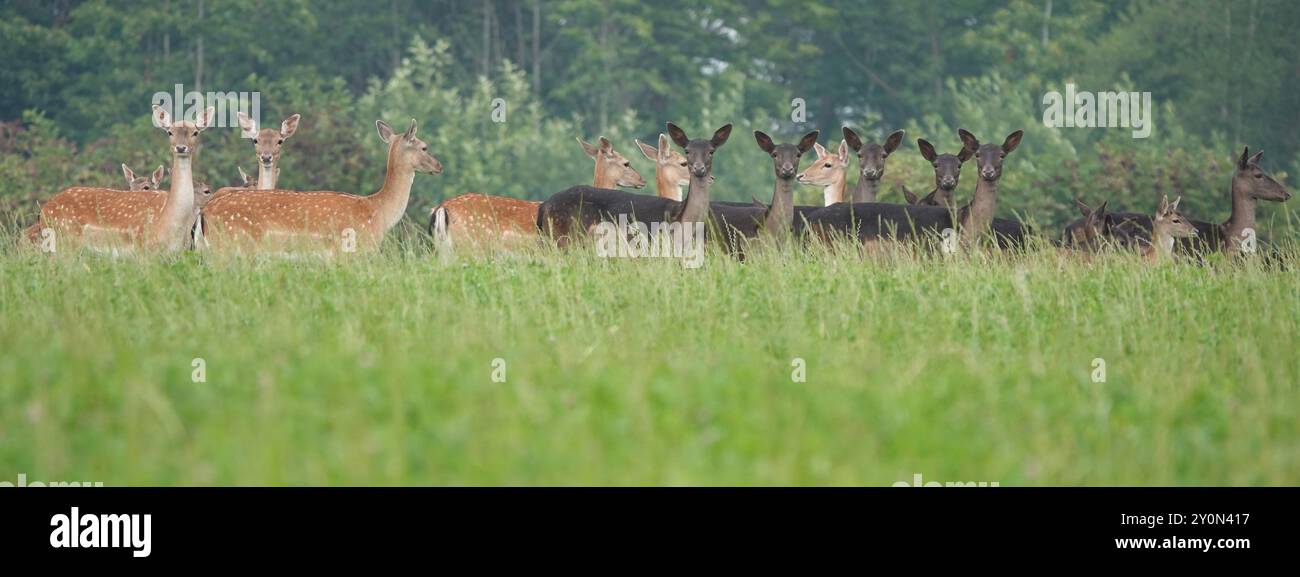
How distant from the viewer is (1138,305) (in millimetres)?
11828

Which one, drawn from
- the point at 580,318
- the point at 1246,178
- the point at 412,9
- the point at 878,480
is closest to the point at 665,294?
the point at 580,318

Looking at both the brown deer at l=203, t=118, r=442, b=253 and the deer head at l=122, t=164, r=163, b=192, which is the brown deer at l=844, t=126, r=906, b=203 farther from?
the deer head at l=122, t=164, r=163, b=192

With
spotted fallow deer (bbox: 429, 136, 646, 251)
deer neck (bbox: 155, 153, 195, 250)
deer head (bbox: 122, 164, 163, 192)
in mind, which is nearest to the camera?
deer neck (bbox: 155, 153, 195, 250)

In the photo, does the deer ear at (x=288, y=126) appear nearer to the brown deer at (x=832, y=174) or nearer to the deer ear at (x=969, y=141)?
the brown deer at (x=832, y=174)

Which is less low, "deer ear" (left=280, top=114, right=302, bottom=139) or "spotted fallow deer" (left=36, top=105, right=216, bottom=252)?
"deer ear" (left=280, top=114, right=302, bottom=139)

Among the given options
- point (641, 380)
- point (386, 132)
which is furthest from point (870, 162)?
point (641, 380)

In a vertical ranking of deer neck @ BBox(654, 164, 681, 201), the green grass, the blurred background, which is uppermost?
the blurred background

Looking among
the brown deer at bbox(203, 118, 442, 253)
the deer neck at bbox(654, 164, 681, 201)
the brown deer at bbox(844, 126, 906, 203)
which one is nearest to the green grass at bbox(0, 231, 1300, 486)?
the brown deer at bbox(203, 118, 442, 253)

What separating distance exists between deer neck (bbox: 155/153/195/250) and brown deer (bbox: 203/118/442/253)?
218mm

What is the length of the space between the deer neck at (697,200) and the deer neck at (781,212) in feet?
1.91

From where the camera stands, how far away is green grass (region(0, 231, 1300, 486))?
23.1 ft

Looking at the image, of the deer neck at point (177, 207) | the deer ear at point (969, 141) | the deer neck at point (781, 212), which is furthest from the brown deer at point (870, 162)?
the deer neck at point (177, 207)

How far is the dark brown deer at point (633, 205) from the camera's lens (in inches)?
597

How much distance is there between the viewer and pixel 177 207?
15.1m
